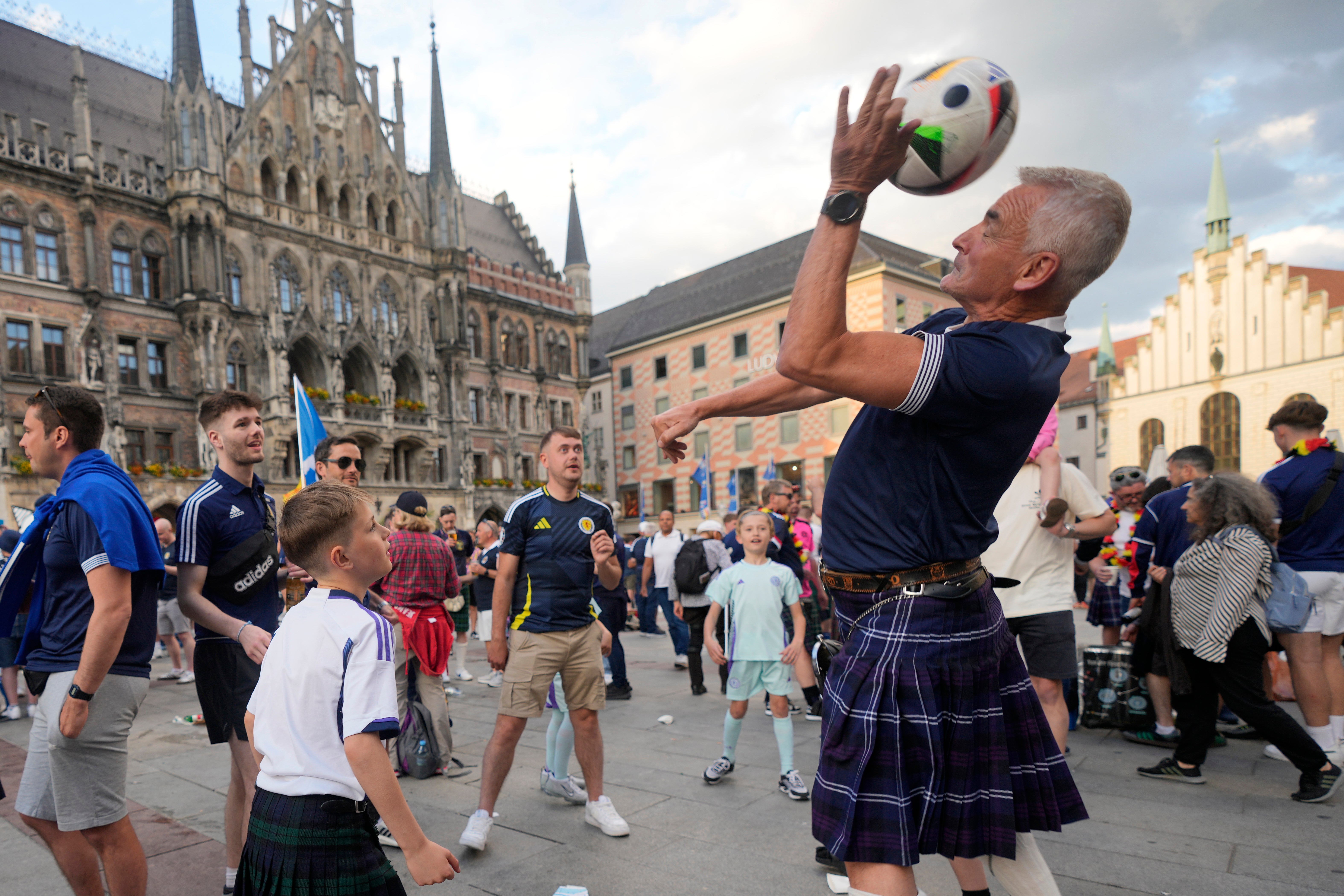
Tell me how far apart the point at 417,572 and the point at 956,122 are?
5.26 meters

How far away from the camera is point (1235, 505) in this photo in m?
4.84

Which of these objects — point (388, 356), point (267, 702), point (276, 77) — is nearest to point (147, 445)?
point (388, 356)

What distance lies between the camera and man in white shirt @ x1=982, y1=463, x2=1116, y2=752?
4523 millimetres

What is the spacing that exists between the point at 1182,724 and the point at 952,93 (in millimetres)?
4754

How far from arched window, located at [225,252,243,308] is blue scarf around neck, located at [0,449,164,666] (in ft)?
103

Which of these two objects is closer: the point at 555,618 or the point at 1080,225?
the point at 1080,225

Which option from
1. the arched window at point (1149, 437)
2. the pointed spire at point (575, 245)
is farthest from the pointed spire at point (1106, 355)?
the pointed spire at point (575, 245)

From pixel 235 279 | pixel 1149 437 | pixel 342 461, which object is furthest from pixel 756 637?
pixel 1149 437

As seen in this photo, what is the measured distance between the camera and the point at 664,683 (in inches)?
367

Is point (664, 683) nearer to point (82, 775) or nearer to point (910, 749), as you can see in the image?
point (82, 775)

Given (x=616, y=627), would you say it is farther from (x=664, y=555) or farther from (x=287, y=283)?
(x=287, y=283)

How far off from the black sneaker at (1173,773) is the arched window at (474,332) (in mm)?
39578

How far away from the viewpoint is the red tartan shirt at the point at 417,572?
237 inches

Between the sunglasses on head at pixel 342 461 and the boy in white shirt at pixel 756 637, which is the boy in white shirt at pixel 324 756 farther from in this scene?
the boy in white shirt at pixel 756 637
